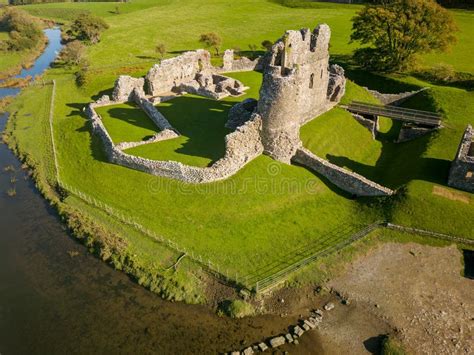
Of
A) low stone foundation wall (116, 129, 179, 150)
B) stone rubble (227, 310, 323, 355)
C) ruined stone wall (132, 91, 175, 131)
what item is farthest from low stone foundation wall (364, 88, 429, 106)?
stone rubble (227, 310, 323, 355)

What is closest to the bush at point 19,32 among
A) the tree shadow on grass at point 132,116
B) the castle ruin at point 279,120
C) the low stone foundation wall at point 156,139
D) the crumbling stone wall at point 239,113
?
the castle ruin at point 279,120

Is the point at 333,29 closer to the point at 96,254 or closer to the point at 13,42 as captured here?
the point at 13,42

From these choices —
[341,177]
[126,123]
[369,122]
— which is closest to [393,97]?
[369,122]

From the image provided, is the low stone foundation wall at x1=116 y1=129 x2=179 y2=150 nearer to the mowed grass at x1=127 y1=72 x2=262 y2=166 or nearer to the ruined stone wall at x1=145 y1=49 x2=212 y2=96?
the mowed grass at x1=127 y1=72 x2=262 y2=166

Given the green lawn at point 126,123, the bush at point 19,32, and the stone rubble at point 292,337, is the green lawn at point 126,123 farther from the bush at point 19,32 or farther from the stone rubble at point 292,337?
the bush at point 19,32

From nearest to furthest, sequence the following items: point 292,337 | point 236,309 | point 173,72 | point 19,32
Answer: point 292,337
point 236,309
point 173,72
point 19,32

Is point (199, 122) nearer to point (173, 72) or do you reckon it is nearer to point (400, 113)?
point (173, 72)
